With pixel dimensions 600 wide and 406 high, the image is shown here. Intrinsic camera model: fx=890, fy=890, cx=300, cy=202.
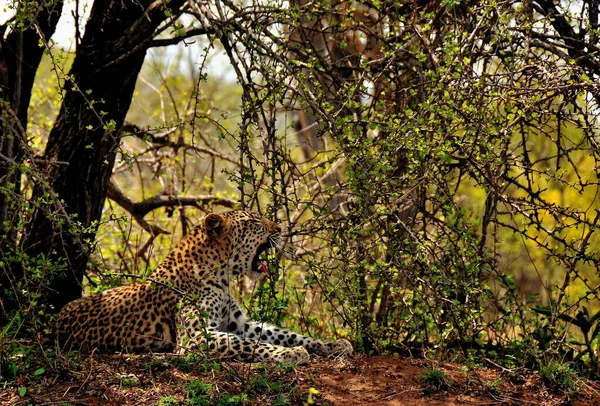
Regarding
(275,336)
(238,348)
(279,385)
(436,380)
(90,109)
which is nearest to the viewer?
(279,385)

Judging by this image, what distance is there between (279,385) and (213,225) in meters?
1.87

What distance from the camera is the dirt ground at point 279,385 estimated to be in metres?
5.61

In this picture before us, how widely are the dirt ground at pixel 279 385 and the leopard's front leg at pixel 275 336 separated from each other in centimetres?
32

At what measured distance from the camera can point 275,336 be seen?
7121 millimetres

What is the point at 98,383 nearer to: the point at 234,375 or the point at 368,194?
the point at 234,375

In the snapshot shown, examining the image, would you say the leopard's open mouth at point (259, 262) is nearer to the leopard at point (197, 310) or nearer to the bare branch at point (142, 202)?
the leopard at point (197, 310)

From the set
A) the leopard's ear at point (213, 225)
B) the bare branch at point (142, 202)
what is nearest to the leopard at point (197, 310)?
the leopard's ear at point (213, 225)

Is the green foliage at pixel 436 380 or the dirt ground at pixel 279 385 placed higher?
the green foliage at pixel 436 380

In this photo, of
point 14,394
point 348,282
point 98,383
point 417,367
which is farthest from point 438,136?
point 14,394

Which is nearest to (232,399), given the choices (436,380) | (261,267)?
(436,380)

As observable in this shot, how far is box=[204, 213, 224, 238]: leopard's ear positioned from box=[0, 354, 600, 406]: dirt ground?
125 centimetres

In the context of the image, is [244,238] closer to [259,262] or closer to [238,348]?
[259,262]

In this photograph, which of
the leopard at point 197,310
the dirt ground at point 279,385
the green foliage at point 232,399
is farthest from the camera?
the leopard at point 197,310

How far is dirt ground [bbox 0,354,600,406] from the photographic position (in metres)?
5.61
